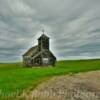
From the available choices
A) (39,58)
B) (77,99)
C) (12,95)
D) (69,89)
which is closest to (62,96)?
(77,99)

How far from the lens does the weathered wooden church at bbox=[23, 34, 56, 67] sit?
80.6 meters

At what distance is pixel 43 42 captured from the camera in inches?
3297

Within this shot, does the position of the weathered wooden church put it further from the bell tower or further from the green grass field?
the green grass field

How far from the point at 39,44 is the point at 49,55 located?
5635 mm

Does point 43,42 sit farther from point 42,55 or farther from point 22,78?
point 22,78

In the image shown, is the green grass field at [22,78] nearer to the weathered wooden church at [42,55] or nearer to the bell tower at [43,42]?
the weathered wooden church at [42,55]

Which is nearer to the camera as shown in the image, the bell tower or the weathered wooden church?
the weathered wooden church

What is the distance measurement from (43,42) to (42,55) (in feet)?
17.8

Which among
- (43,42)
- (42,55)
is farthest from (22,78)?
(43,42)

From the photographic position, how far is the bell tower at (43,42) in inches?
3258

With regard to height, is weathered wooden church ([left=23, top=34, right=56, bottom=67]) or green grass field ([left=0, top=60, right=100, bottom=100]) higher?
weathered wooden church ([left=23, top=34, right=56, bottom=67])

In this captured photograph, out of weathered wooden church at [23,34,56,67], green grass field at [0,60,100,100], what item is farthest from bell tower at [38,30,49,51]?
green grass field at [0,60,100,100]

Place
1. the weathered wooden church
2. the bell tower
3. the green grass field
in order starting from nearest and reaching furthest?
1. the green grass field
2. the weathered wooden church
3. the bell tower

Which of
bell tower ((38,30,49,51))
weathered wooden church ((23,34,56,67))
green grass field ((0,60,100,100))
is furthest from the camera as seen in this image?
bell tower ((38,30,49,51))
